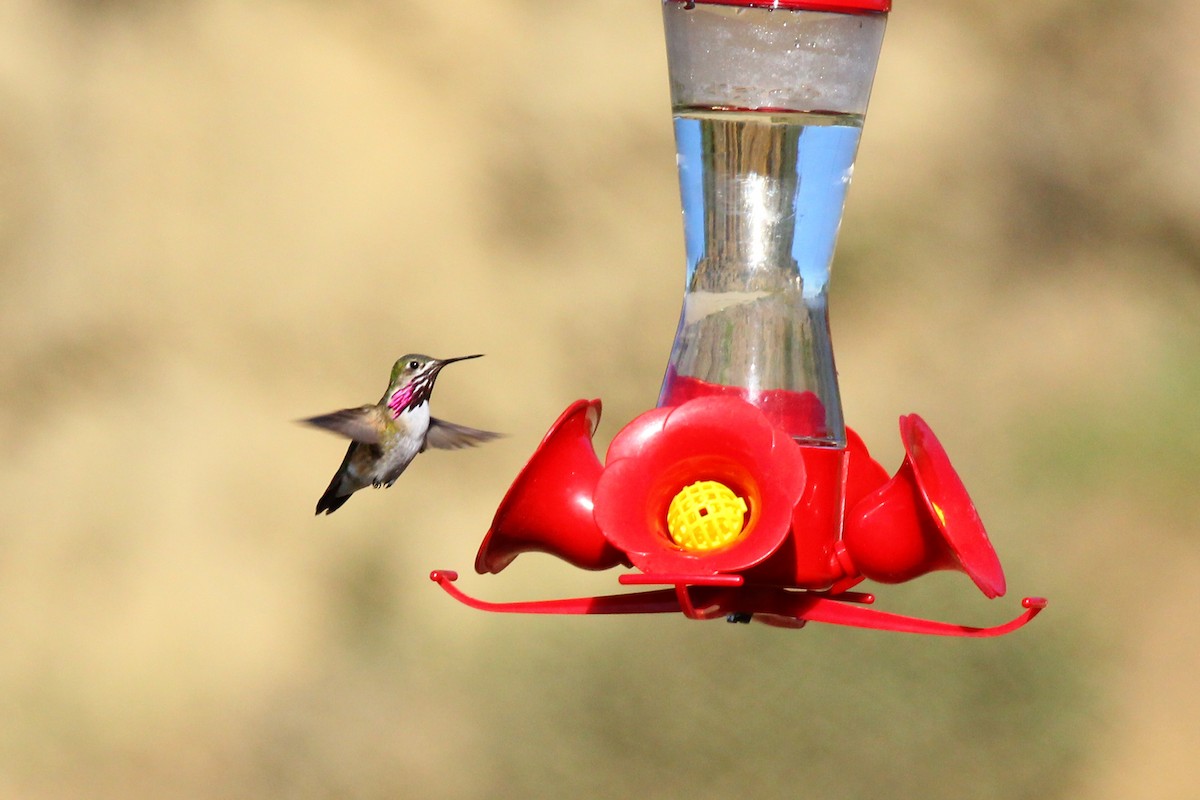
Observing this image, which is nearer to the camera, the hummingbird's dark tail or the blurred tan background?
the hummingbird's dark tail

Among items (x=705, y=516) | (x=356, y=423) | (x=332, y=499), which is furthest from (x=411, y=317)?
(x=705, y=516)

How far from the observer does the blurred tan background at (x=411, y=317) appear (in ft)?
23.1

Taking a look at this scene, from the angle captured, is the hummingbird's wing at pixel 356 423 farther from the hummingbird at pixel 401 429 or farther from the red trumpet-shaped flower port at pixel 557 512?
the red trumpet-shaped flower port at pixel 557 512

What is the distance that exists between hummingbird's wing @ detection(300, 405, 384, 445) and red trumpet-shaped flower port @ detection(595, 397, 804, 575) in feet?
3.39

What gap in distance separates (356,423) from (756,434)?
1.42m

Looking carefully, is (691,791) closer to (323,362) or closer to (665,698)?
A: (665,698)

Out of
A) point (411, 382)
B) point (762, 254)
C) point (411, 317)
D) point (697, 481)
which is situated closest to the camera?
point (697, 481)

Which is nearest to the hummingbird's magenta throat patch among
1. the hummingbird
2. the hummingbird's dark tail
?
the hummingbird

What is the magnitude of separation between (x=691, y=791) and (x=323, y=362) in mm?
2629

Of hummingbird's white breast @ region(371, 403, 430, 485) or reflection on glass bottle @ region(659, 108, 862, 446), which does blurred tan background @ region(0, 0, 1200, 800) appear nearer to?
hummingbird's white breast @ region(371, 403, 430, 485)

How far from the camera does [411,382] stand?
3654 mm

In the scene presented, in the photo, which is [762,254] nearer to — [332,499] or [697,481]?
[697,481]

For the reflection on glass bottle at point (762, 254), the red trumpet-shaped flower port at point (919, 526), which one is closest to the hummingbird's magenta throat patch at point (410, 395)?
the reflection on glass bottle at point (762, 254)

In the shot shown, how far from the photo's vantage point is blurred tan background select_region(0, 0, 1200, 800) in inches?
278
